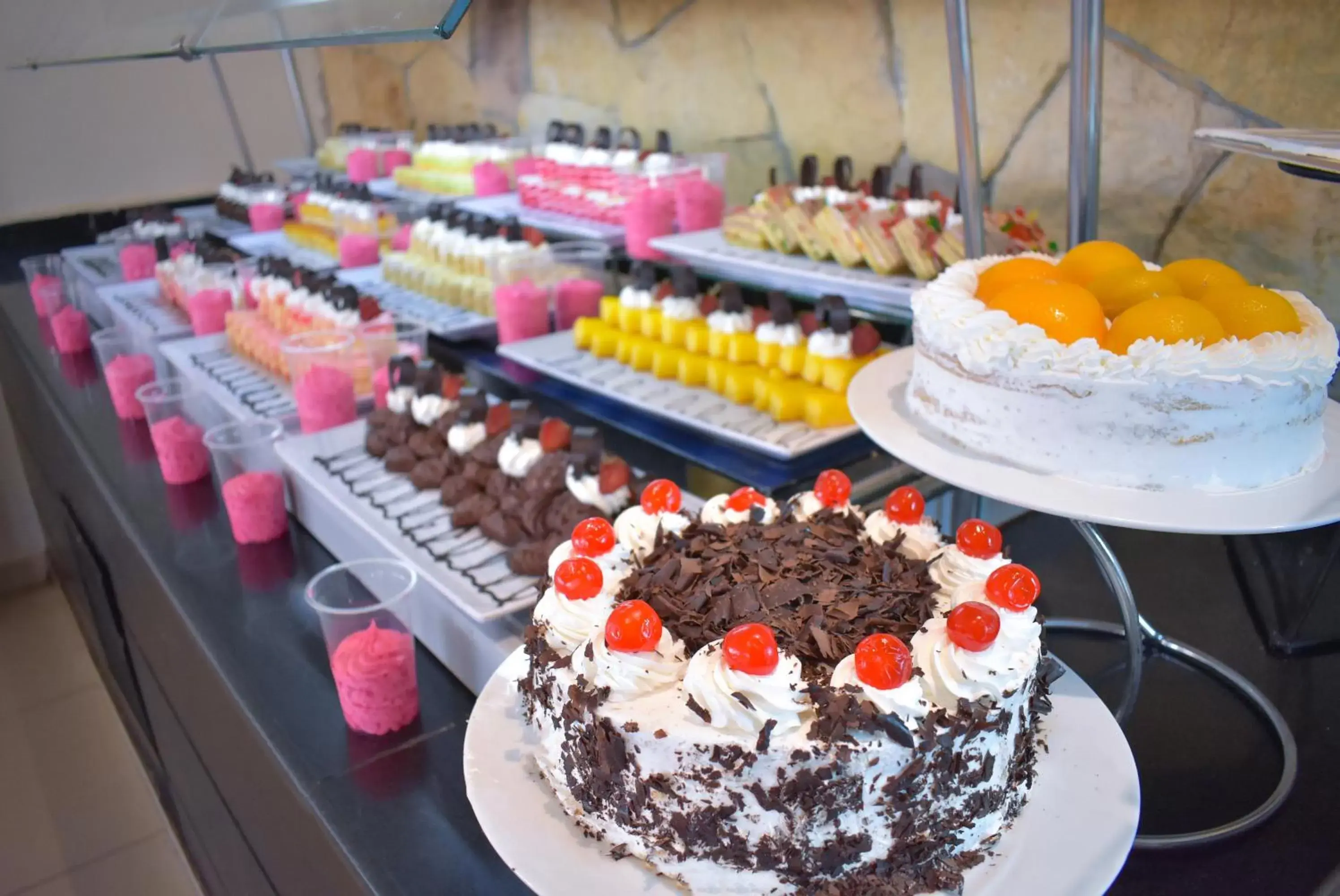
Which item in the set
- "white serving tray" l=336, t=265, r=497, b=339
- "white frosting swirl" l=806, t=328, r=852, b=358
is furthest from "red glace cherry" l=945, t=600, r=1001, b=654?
"white serving tray" l=336, t=265, r=497, b=339

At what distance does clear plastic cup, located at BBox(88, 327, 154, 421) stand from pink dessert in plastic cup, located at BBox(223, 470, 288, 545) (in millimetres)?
885

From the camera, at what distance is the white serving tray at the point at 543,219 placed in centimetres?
364

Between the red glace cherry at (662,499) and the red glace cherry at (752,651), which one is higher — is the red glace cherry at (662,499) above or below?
below

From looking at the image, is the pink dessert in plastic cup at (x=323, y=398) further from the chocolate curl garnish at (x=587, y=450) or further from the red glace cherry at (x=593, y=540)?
the red glace cherry at (x=593, y=540)

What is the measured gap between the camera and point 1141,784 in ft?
4.17

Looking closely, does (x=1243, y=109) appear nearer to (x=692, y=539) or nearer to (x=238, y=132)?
(x=692, y=539)

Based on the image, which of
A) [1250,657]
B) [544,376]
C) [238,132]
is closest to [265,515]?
[544,376]

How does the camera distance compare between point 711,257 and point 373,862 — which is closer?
point 373,862

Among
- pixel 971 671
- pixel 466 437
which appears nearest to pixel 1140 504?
pixel 971 671

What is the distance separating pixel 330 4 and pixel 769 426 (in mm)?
1179

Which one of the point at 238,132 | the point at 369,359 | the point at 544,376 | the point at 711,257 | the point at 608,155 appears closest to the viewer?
the point at 369,359

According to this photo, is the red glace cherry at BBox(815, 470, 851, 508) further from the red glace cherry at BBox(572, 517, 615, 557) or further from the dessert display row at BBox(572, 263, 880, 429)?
the dessert display row at BBox(572, 263, 880, 429)

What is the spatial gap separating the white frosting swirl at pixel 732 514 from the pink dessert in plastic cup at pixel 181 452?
4.59ft

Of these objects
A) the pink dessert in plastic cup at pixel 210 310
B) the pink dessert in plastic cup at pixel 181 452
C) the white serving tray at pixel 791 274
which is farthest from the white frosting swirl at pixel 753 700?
the pink dessert in plastic cup at pixel 210 310
